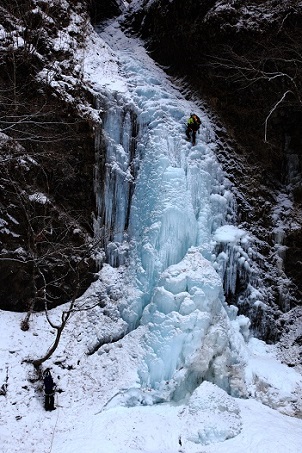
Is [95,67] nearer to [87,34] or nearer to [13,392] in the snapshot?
[87,34]

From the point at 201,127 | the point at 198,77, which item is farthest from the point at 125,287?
the point at 198,77

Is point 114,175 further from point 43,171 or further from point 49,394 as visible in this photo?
point 49,394

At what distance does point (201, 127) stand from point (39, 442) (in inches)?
423

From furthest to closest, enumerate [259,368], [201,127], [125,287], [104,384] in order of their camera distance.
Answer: [201,127], [125,287], [259,368], [104,384]

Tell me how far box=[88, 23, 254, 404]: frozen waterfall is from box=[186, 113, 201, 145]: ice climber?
11.1 inches

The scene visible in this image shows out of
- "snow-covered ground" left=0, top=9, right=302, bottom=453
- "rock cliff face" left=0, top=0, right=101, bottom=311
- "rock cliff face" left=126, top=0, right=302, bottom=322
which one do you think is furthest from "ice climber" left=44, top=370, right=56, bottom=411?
"rock cliff face" left=126, top=0, right=302, bottom=322

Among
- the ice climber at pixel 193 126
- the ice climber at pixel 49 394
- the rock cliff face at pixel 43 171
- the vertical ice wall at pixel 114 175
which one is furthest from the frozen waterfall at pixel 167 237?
the ice climber at pixel 49 394

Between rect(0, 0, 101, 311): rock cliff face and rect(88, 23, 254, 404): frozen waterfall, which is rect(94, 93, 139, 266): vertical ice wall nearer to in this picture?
rect(88, 23, 254, 404): frozen waterfall

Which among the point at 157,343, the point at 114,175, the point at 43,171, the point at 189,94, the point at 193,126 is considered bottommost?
the point at 157,343

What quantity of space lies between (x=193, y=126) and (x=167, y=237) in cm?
417

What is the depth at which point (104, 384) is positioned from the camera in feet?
32.3

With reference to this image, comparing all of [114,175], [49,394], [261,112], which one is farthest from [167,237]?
[261,112]

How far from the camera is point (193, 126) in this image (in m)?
13.3

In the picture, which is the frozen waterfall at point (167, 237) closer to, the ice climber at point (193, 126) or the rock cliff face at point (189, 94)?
the ice climber at point (193, 126)
